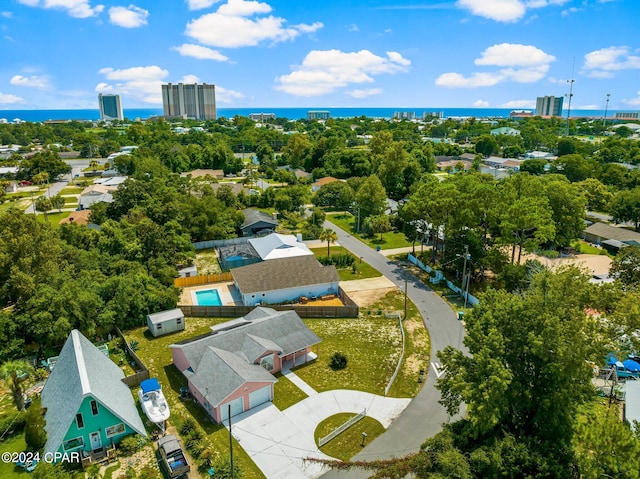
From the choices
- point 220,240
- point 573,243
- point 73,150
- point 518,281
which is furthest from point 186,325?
point 73,150

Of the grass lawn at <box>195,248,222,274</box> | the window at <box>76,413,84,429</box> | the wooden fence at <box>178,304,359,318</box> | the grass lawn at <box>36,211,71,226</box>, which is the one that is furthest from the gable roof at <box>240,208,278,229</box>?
the window at <box>76,413,84,429</box>

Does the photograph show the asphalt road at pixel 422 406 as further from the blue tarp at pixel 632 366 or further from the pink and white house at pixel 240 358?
the blue tarp at pixel 632 366

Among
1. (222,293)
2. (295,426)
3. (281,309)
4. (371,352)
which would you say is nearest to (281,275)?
(281,309)

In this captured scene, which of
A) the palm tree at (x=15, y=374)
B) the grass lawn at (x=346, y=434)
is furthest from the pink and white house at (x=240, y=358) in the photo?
the palm tree at (x=15, y=374)

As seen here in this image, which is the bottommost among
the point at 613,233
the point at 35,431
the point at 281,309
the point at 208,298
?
the point at 208,298

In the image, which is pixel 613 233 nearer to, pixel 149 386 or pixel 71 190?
pixel 149 386
